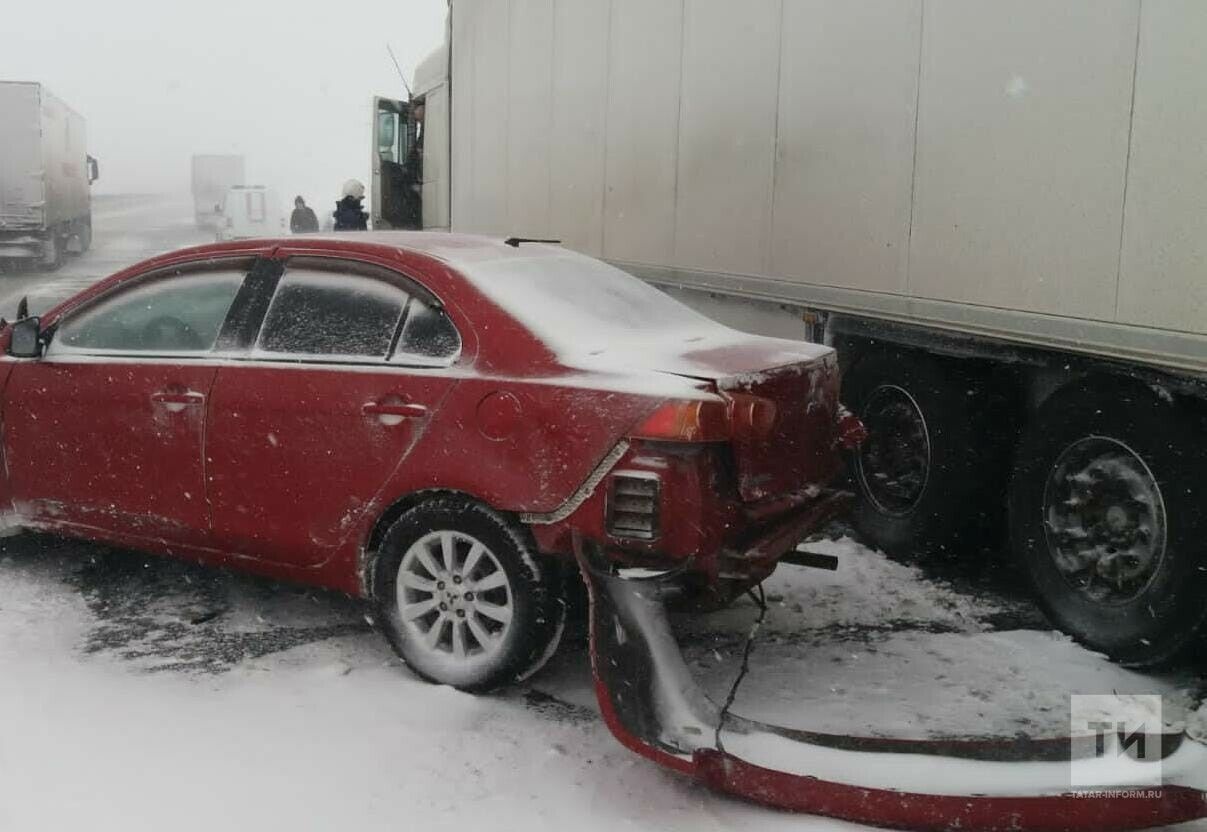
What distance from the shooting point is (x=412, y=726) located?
4098 mm

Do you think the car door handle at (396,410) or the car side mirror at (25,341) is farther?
the car side mirror at (25,341)

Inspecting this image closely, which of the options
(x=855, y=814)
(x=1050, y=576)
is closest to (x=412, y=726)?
(x=855, y=814)

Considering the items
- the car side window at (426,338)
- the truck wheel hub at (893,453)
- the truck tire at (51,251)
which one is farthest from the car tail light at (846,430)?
the truck tire at (51,251)

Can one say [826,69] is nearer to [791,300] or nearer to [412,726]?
[791,300]

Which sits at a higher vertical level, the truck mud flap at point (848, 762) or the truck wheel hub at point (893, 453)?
the truck wheel hub at point (893, 453)

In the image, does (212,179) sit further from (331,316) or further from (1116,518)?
(1116,518)

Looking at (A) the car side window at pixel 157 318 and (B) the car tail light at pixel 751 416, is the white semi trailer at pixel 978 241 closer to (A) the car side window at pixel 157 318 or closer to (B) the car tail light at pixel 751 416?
(B) the car tail light at pixel 751 416

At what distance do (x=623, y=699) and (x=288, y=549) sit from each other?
63.0 inches

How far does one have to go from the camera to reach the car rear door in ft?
14.5

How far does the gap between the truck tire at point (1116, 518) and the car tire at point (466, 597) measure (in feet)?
7.30

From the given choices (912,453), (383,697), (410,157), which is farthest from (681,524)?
(410,157)

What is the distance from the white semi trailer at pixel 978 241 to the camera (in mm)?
4238

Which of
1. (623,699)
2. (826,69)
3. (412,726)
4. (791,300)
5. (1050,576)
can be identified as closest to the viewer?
(623,699)

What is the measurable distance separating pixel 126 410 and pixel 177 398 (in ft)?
1.01
